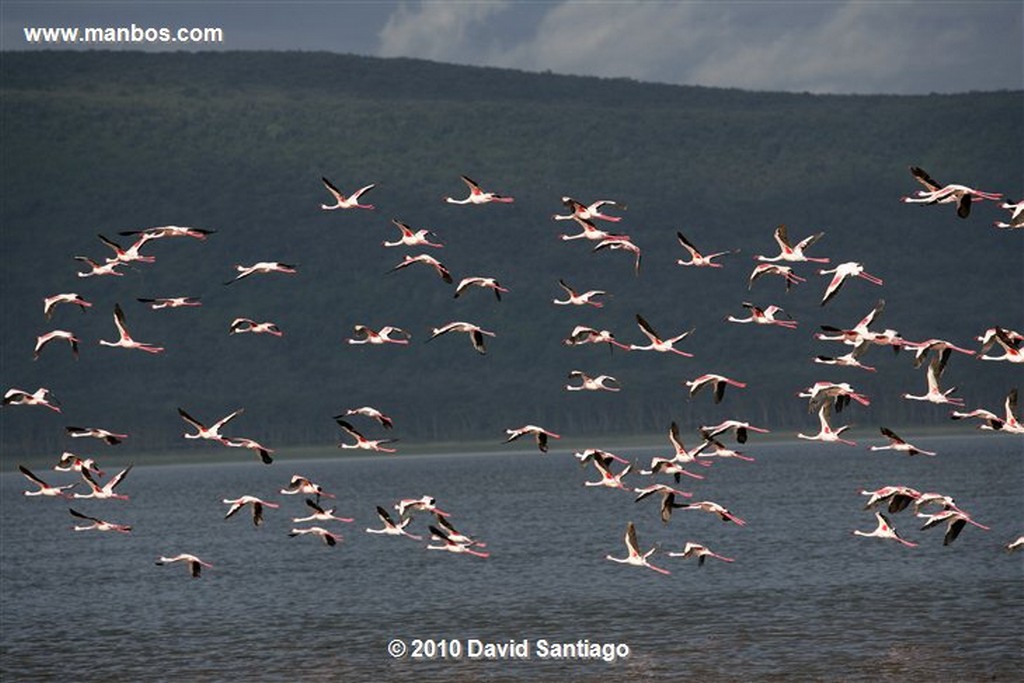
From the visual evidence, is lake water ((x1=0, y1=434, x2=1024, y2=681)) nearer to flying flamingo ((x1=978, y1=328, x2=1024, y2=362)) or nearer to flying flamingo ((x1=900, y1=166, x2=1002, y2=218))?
flying flamingo ((x1=978, y1=328, x2=1024, y2=362))

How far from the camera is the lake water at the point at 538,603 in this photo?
64.8m

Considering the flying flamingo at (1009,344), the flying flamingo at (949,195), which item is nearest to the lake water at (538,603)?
the flying flamingo at (1009,344)

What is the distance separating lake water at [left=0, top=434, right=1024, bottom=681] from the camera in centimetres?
6481

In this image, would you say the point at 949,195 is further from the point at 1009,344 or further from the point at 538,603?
the point at 538,603

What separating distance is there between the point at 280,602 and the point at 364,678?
29.5m

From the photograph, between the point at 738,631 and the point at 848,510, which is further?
the point at 848,510

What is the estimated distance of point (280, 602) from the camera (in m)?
91.9

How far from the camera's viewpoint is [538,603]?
8662 cm

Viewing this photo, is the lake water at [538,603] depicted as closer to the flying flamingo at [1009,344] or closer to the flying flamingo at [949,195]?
the flying flamingo at [1009,344]

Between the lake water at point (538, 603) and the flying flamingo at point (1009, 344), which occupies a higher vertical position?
the flying flamingo at point (1009, 344)

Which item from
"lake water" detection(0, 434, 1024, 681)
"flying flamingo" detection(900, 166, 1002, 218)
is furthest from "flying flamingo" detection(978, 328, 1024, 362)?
"lake water" detection(0, 434, 1024, 681)

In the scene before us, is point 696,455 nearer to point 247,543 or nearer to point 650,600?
point 650,600

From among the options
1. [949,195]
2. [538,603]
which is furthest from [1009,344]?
[538,603]

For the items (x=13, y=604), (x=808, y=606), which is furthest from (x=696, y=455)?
(x=13, y=604)
